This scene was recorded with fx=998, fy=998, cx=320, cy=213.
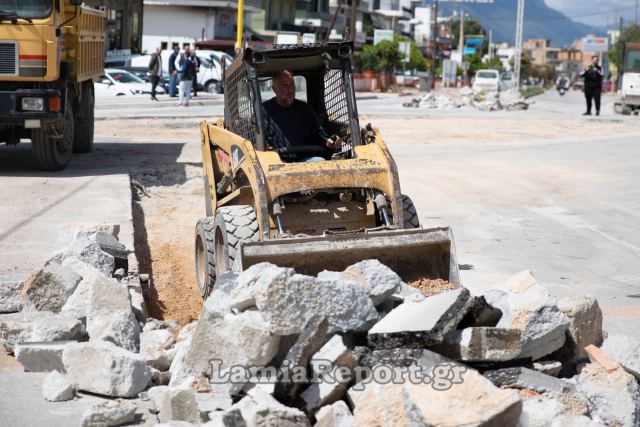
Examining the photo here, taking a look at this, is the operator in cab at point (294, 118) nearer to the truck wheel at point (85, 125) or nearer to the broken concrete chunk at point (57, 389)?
the broken concrete chunk at point (57, 389)

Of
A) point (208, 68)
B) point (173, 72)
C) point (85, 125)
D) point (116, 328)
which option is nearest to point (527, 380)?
point (116, 328)

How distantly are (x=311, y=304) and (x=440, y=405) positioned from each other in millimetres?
1287

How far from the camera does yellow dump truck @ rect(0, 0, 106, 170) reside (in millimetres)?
14297

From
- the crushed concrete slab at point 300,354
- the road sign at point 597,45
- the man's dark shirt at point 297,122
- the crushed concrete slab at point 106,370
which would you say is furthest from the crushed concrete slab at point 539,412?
the road sign at point 597,45

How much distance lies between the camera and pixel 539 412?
16.8ft

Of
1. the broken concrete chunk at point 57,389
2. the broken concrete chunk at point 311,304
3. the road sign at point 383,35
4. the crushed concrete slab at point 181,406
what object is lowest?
the broken concrete chunk at point 57,389

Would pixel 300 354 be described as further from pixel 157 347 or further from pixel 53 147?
pixel 53 147

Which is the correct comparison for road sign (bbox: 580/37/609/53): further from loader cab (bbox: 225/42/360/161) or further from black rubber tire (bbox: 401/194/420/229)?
black rubber tire (bbox: 401/194/420/229)

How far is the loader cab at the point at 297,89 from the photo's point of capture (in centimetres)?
865

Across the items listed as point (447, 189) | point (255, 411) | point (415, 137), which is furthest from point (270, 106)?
point (415, 137)

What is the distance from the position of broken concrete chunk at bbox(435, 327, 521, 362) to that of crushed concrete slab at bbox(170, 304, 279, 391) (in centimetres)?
102

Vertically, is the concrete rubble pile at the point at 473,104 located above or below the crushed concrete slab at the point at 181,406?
above

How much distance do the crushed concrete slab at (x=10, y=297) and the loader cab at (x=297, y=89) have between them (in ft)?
7.56

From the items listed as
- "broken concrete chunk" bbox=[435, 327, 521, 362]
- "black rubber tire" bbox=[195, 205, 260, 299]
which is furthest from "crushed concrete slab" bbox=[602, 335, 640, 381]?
"black rubber tire" bbox=[195, 205, 260, 299]
